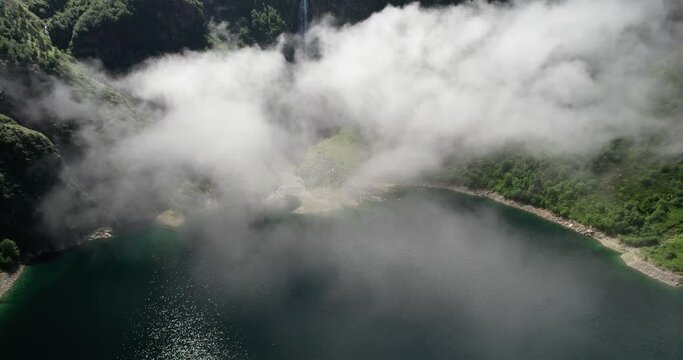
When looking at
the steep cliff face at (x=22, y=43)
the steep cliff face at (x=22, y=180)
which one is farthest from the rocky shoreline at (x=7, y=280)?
the steep cliff face at (x=22, y=43)

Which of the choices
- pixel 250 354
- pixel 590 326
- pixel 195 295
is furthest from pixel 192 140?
pixel 590 326

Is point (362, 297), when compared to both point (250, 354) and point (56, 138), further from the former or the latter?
point (56, 138)

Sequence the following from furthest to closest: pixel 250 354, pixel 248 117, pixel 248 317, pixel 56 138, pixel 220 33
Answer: pixel 220 33, pixel 248 117, pixel 56 138, pixel 248 317, pixel 250 354

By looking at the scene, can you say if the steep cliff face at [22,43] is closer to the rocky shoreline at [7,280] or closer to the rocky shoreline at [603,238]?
the rocky shoreline at [7,280]

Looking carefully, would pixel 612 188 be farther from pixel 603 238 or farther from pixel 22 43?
pixel 22 43

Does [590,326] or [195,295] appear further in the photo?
[195,295]

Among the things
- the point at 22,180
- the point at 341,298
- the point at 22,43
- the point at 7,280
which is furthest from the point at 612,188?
the point at 22,43
